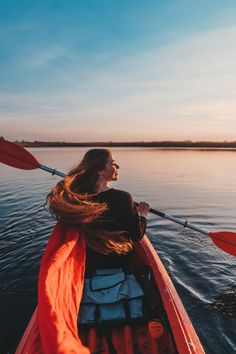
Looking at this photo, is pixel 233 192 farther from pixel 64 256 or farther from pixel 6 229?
pixel 64 256

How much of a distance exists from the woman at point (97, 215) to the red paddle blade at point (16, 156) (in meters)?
2.79

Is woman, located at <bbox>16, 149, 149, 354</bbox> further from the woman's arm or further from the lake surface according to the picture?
the lake surface

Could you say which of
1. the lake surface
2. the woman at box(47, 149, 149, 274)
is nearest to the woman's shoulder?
the woman at box(47, 149, 149, 274)

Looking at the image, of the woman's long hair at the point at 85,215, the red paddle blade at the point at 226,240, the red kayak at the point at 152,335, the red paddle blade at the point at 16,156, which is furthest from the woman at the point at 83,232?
the red paddle blade at the point at 16,156

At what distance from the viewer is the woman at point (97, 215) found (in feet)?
11.6

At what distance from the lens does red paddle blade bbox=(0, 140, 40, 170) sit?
6.29 meters

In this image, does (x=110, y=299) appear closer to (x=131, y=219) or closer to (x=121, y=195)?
(x=131, y=219)

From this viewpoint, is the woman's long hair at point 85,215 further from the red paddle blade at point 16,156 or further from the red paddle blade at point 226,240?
the red paddle blade at point 16,156

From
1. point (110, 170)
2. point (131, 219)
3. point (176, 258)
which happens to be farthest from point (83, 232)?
point (176, 258)

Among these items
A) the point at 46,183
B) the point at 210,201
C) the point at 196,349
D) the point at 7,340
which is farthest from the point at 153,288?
the point at 46,183

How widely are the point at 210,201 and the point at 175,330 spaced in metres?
11.0

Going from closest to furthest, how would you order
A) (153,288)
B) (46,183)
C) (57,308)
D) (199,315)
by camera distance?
1. (57,308)
2. (153,288)
3. (199,315)
4. (46,183)

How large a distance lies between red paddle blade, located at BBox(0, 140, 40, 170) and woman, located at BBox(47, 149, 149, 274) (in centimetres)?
279

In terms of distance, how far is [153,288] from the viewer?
3.97m
